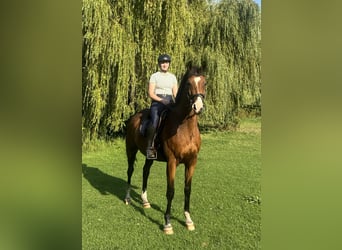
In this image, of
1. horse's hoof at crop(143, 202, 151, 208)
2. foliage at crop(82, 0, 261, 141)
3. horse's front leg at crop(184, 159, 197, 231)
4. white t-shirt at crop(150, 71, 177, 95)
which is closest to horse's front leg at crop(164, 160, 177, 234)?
horse's front leg at crop(184, 159, 197, 231)

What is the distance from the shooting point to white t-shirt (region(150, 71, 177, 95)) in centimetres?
320

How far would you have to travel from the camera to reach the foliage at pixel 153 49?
14.7 feet

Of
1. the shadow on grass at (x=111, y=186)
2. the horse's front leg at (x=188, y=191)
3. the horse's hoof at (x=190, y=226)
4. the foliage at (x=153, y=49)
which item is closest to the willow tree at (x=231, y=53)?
the foliage at (x=153, y=49)

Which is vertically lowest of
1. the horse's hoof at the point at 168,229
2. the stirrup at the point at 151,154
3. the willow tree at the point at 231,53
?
the horse's hoof at the point at 168,229

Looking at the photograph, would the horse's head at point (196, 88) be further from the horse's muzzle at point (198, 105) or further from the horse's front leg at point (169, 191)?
the horse's front leg at point (169, 191)

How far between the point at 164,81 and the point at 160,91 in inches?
4.9

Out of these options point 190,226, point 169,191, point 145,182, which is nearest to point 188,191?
point 169,191

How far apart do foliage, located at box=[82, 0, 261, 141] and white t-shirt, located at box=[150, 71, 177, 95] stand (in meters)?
0.94

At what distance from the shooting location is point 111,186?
360 cm

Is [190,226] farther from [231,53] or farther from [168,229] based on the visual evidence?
[231,53]

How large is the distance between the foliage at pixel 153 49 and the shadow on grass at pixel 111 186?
761 millimetres
